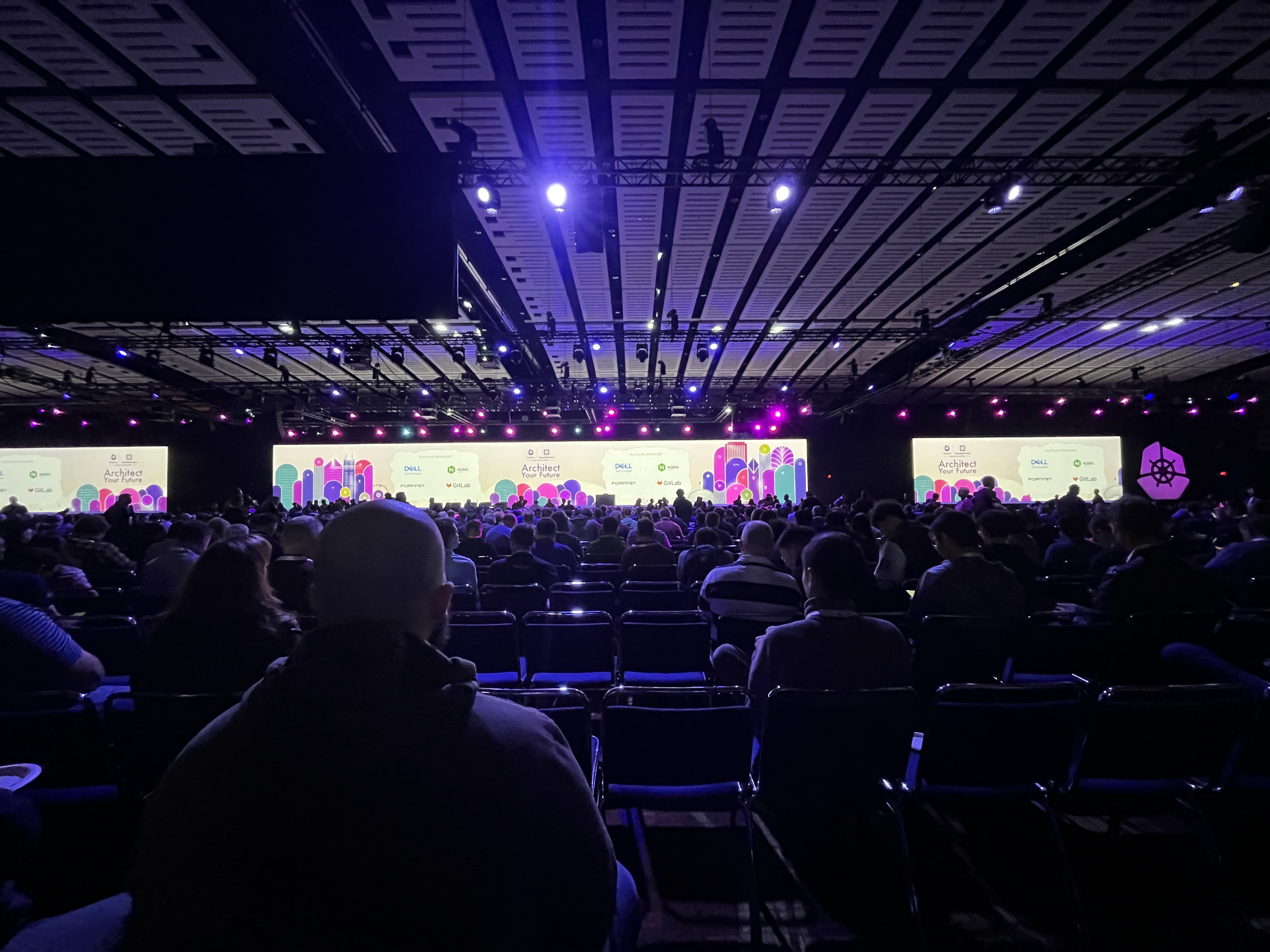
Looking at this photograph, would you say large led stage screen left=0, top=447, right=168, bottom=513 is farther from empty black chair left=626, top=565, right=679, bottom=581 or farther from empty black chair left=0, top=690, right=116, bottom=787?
empty black chair left=0, top=690, right=116, bottom=787

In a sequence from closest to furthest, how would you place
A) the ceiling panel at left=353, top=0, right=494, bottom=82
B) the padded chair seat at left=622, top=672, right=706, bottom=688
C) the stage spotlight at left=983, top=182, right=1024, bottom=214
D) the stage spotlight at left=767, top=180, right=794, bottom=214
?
the padded chair seat at left=622, top=672, right=706, bottom=688, the ceiling panel at left=353, top=0, right=494, bottom=82, the stage spotlight at left=767, top=180, right=794, bottom=214, the stage spotlight at left=983, top=182, right=1024, bottom=214

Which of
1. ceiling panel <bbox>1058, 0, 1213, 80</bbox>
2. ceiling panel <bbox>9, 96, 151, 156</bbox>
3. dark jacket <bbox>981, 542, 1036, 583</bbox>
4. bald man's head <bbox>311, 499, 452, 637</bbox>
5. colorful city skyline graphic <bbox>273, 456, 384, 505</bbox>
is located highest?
ceiling panel <bbox>9, 96, 151, 156</bbox>

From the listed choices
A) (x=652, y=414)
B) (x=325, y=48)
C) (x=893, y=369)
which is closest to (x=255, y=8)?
(x=325, y=48)

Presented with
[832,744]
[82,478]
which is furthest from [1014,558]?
[82,478]

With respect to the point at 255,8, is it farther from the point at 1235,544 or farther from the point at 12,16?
the point at 1235,544

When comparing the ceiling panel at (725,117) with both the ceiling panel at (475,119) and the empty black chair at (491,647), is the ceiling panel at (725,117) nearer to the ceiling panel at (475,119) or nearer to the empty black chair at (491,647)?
the ceiling panel at (475,119)

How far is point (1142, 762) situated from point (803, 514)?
7.07 meters

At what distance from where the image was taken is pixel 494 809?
924 mm

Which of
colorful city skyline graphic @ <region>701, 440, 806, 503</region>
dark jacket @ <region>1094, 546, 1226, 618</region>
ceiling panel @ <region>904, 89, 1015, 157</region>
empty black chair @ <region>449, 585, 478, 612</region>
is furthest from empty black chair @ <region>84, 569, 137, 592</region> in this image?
colorful city skyline graphic @ <region>701, 440, 806, 503</region>

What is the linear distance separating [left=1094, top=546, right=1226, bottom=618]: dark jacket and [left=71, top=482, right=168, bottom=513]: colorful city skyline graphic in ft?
74.8

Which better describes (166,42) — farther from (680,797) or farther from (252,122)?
(680,797)

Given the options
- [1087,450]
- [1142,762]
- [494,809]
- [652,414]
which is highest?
[652,414]

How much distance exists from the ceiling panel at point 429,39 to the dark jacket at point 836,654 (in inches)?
185

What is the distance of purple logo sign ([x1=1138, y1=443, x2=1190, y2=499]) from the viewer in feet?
65.3
